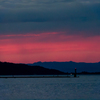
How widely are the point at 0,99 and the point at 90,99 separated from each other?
1459 cm

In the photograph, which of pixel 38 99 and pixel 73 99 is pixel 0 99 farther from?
pixel 73 99

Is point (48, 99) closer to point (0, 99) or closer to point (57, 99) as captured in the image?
point (57, 99)

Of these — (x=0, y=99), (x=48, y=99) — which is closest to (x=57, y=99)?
(x=48, y=99)

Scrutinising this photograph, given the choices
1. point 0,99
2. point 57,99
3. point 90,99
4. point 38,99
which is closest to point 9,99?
point 0,99

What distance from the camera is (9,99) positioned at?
47.3 metres

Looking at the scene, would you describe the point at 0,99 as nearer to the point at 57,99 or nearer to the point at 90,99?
the point at 57,99

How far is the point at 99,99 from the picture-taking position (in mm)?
46656

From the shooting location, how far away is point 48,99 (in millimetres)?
46812

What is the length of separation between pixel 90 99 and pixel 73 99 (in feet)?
9.10

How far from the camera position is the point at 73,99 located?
46.8 metres

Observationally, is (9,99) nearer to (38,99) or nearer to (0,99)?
(0,99)

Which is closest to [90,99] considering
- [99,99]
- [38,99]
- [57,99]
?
[99,99]

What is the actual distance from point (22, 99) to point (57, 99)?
18.7 ft

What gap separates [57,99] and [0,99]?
30.3 ft
